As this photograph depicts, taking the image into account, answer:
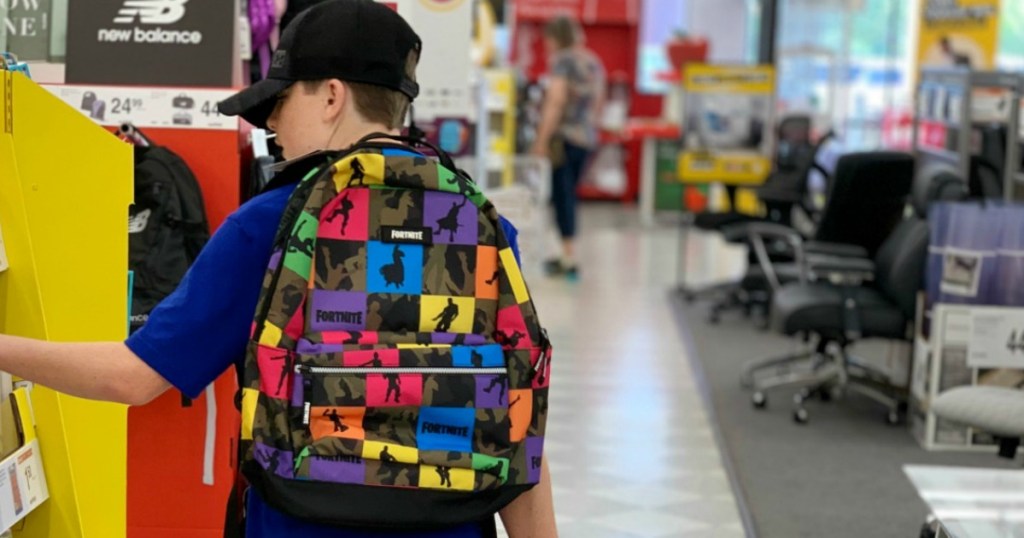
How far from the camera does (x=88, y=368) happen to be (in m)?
1.95

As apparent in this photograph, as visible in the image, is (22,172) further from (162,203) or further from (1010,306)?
(1010,306)

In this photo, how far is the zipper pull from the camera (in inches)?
73.6

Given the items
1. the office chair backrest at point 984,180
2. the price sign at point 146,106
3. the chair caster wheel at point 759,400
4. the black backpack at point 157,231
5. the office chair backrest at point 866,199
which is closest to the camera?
the black backpack at point 157,231

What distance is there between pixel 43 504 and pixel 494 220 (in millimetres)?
1071

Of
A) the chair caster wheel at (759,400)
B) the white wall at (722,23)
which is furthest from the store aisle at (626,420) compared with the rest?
the white wall at (722,23)

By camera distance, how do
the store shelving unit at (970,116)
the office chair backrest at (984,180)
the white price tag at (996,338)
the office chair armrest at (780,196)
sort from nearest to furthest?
1. the white price tag at (996,338)
2. the store shelving unit at (970,116)
3. the office chair backrest at (984,180)
4. the office chair armrest at (780,196)

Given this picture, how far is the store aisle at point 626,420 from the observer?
16.2ft

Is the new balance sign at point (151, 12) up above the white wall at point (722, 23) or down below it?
below

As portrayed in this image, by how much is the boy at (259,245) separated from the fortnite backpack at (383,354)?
0.06 m

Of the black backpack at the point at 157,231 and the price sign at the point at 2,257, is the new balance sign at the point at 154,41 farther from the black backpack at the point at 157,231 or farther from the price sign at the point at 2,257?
the price sign at the point at 2,257

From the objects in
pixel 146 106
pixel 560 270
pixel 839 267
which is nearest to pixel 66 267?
pixel 146 106

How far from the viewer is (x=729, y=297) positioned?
931cm

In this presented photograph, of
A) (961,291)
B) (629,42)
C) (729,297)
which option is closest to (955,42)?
(729,297)

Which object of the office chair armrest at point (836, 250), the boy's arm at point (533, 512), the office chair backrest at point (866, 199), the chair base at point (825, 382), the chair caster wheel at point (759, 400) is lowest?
the chair caster wheel at point (759, 400)
